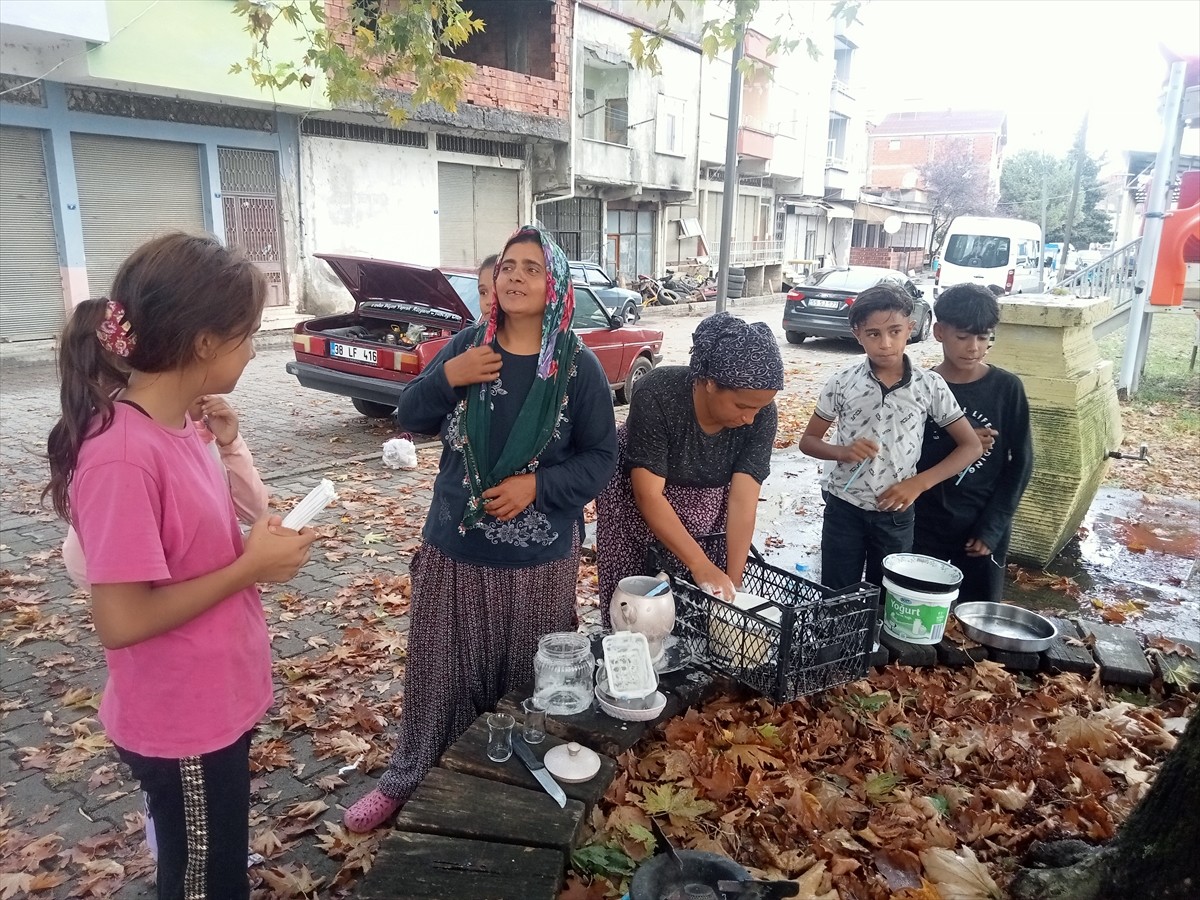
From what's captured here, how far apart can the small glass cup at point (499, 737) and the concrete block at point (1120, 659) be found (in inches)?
96.1

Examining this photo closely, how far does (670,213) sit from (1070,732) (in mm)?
26914

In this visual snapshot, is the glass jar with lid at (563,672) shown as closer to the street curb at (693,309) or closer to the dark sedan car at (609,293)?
the dark sedan car at (609,293)

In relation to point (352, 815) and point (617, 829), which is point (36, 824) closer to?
point (352, 815)

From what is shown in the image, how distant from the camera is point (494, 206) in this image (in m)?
20.7

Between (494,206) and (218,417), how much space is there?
778 inches

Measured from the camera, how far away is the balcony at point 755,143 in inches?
1117

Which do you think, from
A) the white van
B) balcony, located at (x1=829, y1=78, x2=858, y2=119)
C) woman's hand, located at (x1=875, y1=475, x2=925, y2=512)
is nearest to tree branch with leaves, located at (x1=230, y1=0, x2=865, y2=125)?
woman's hand, located at (x1=875, y1=475, x2=925, y2=512)

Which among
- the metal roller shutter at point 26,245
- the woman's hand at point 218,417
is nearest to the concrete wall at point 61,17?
the metal roller shutter at point 26,245

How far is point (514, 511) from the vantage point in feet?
7.68

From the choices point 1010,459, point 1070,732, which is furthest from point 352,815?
point 1010,459

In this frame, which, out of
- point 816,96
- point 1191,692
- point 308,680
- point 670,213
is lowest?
point 308,680

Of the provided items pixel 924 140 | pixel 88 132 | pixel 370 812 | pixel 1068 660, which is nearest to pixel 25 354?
pixel 88 132

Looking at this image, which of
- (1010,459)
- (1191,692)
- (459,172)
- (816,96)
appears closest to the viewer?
(1191,692)

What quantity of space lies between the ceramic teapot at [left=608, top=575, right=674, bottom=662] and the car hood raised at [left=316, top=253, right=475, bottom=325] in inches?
238
